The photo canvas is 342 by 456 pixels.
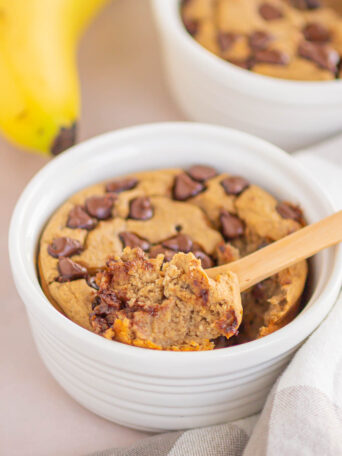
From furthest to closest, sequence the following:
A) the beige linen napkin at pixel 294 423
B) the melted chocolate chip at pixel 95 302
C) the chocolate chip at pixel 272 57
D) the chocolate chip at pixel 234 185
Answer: the chocolate chip at pixel 272 57, the chocolate chip at pixel 234 185, the melted chocolate chip at pixel 95 302, the beige linen napkin at pixel 294 423

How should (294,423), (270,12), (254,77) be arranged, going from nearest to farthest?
(294,423) < (254,77) < (270,12)

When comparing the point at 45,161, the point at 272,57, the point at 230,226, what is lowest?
the point at 45,161

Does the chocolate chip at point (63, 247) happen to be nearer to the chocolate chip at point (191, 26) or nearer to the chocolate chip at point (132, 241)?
the chocolate chip at point (132, 241)

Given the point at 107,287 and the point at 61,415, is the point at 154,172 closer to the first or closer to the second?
the point at 107,287

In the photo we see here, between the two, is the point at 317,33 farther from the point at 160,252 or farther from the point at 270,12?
the point at 160,252

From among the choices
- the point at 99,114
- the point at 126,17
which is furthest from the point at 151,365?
the point at 126,17

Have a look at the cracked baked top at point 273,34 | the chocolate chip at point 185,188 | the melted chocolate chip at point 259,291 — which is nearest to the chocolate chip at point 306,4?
the cracked baked top at point 273,34

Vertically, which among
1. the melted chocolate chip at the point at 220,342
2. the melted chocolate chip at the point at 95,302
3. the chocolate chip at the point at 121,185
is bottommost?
the melted chocolate chip at the point at 220,342

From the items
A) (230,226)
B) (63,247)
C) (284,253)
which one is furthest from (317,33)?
(63,247)
